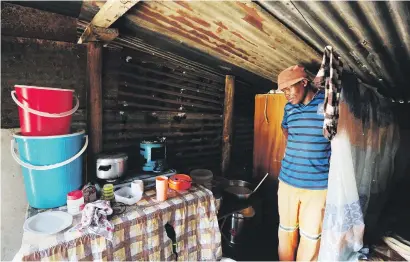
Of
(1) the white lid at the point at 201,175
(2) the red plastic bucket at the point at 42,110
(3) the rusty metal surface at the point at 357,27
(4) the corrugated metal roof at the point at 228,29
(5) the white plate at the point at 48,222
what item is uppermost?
(4) the corrugated metal roof at the point at 228,29

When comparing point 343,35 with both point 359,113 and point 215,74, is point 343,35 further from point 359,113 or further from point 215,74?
point 215,74

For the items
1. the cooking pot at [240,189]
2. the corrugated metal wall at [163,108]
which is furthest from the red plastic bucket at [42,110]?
the cooking pot at [240,189]

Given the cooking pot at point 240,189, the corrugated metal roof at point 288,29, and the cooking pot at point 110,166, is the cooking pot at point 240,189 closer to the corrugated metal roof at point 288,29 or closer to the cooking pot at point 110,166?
the cooking pot at point 110,166

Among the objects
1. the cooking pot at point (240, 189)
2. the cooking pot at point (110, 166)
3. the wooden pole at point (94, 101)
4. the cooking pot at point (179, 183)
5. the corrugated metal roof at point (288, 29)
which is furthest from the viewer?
the cooking pot at point (240, 189)

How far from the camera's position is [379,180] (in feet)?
11.2

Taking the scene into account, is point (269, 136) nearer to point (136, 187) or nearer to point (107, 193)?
point (136, 187)

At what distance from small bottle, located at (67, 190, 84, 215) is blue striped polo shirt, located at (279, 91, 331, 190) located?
2.57 metres

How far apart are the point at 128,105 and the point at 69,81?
0.91 metres

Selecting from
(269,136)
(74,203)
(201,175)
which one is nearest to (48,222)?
(74,203)

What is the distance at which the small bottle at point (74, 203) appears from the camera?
7.51 ft

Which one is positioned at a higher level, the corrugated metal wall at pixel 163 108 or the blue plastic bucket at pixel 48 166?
the corrugated metal wall at pixel 163 108

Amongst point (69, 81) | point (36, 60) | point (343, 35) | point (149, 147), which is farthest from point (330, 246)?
point (36, 60)

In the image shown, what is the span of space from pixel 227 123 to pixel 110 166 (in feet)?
9.15

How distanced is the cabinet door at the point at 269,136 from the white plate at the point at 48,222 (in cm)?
375
